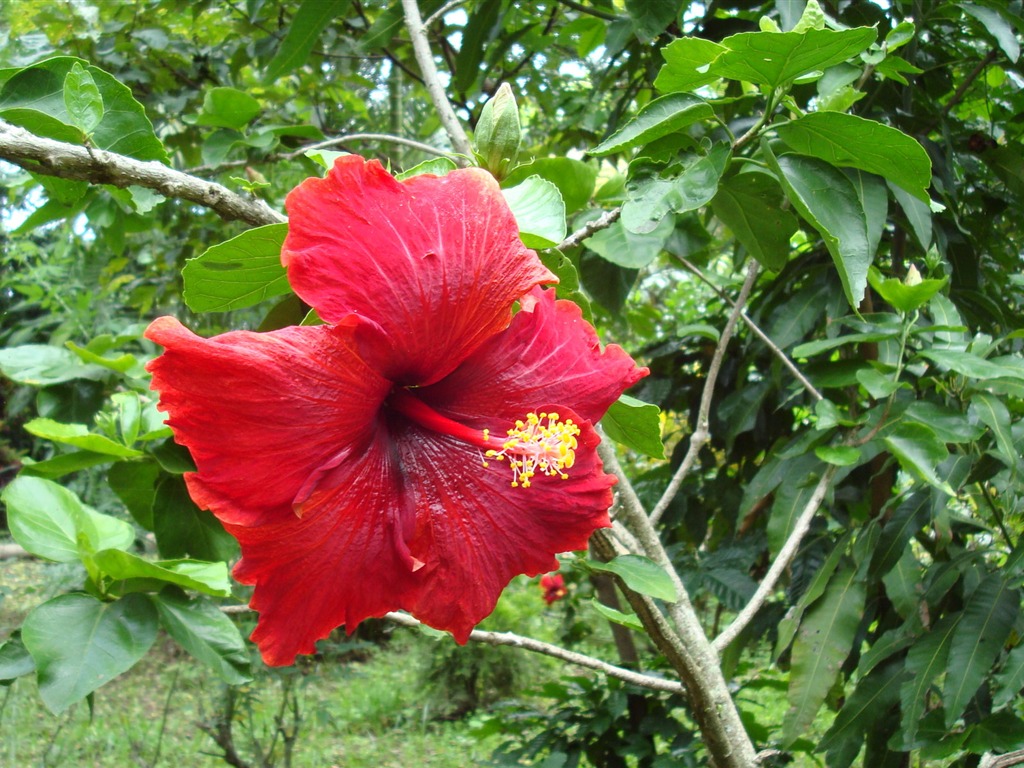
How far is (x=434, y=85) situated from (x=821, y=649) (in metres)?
1.27

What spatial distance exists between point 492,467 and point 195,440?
0.27 meters

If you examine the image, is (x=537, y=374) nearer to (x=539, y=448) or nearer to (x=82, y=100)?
(x=539, y=448)

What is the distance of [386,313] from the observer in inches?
27.6

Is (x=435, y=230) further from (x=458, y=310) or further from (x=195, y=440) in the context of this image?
(x=195, y=440)

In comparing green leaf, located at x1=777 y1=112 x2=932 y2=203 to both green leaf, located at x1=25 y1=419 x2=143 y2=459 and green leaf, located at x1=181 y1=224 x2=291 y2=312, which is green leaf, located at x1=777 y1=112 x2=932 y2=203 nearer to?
green leaf, located at x1=181 y1=224 x2=291 y2=312

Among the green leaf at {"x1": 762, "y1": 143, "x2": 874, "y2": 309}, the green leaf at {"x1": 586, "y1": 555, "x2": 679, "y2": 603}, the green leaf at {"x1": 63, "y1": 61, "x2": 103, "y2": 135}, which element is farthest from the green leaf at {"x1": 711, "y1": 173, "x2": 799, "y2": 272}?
the green leaf at {"x1": 63, "y1": 61, "x2": 103, "y2": 135}

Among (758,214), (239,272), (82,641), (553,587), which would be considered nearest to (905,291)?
(758,214)

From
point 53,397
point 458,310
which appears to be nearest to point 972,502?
point 458,310

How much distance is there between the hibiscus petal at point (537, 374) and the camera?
780 mm

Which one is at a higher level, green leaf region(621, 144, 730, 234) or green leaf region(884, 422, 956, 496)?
green leaf region(621, 144, 730, 234)

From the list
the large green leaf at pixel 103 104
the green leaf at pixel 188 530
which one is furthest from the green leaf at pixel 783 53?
the green leaf at pixel 188 530

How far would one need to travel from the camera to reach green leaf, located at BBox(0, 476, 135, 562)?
1.13m

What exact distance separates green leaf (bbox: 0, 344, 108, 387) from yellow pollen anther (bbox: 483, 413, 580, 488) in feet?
3.73

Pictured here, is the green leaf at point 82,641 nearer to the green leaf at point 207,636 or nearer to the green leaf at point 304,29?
the green leaf at point 207,636
